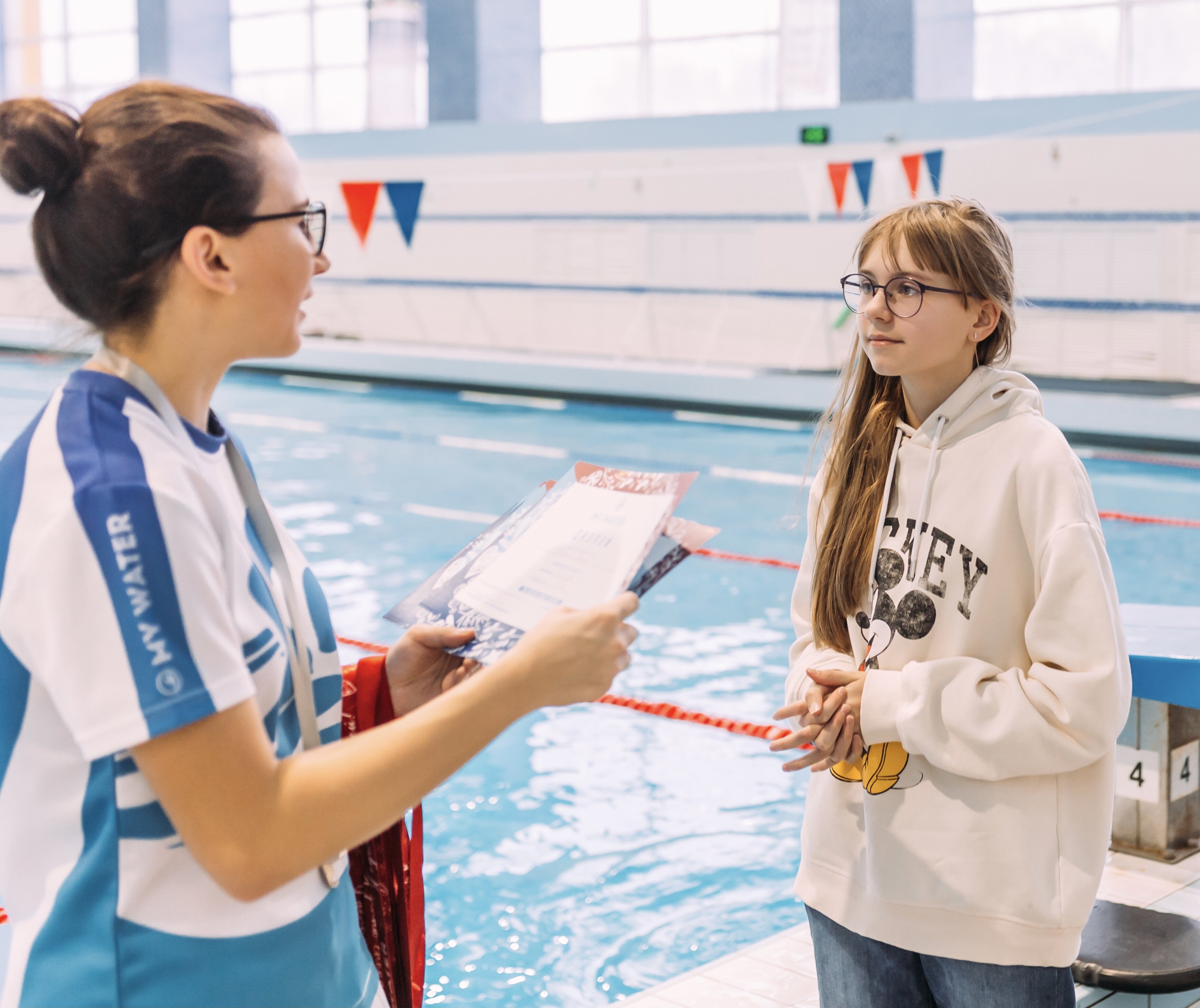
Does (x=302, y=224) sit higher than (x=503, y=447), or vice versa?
(x=302, y=224)

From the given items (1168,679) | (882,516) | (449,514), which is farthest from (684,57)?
(882,516)

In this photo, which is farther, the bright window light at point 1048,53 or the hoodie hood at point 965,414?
the bright window light at point 1048,53

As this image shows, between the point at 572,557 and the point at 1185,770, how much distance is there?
2347 mm

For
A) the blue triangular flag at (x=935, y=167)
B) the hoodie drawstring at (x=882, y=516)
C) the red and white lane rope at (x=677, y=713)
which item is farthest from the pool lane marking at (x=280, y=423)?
the hoodie drawstring at (x=882, y=516)

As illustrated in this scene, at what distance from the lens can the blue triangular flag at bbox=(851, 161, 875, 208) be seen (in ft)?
35.7

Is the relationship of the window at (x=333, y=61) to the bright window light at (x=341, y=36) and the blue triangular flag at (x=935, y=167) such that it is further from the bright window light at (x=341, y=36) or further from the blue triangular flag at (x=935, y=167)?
the blue triangular flag at (x=935, y=167)

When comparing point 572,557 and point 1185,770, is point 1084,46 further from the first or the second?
point 572,557

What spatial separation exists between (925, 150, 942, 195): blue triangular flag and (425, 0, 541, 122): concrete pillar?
18.7 feet

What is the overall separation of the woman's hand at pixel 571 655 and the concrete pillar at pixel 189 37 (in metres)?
18.0

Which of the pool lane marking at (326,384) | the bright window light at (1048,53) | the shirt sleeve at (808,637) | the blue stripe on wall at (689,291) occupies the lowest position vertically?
the pool lane marking at (326,384)

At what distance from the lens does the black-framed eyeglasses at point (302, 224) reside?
38.8 inches

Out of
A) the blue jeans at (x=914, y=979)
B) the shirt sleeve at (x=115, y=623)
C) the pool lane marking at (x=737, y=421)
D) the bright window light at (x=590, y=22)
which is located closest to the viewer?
the shirt sleeve at (x=115, y=623)

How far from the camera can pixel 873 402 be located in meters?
1.73

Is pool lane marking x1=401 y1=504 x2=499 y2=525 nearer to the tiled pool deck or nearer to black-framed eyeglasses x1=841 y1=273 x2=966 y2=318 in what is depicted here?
the tiled pool deck
